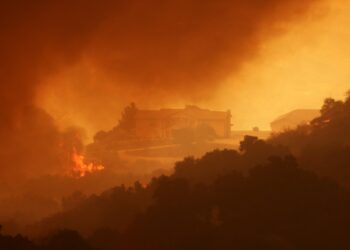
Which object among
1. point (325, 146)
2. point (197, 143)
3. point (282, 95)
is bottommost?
point (325, 146)

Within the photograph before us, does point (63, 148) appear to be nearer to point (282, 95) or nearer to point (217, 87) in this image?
point (217, 87)

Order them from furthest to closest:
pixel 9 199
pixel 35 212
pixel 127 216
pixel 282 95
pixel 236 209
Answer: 1. pixel 282 95
2. pixel 9 199
3. pixel 35 212
4. pixel 127 216
5. pixel 236 209

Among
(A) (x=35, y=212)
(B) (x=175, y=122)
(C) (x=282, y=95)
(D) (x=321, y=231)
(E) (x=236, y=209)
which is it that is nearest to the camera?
(D) (x=321, y=231)

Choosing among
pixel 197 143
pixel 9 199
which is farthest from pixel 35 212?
pixel 197 143

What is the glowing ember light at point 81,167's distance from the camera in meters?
44.3

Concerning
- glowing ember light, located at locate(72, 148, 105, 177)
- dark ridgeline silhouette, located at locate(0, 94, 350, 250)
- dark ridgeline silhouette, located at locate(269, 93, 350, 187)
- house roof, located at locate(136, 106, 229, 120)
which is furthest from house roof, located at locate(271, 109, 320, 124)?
dark ridgeline silhouette, located at locate(0, 94, 350, 250)

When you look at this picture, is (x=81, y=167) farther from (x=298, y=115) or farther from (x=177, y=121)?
(x=298, y=115)

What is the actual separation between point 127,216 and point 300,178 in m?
8.62

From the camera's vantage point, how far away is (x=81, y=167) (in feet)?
148

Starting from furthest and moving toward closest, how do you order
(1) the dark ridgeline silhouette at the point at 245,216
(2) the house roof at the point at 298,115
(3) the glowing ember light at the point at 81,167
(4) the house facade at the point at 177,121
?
1. (4) the house facade at the point at 177,121
2. (2) the house roof at the point at 298,115
3. (3) the glowing ember light at the point at 81,167
4. (1) the dark ridgeline silhouette at the point at 245,216

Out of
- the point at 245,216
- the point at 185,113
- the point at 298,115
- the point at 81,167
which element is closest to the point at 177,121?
the point at 185,113

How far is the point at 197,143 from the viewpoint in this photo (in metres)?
47.9

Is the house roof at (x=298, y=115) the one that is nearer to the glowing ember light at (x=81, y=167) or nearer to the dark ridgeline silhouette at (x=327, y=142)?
the dark ridgeline silhouette at (x=327, y=142)

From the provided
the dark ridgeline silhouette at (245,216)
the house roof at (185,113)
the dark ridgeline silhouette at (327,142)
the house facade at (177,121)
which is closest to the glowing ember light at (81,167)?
the house facade at (177,121)
